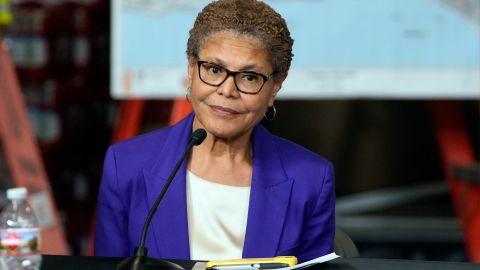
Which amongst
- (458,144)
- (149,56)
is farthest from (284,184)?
(458,144)

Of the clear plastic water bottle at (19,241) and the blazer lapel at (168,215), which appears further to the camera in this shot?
→ the blazer lapel at (168,215)

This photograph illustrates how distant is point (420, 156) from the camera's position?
503 cm

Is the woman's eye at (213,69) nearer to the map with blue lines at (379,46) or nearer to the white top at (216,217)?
the white top at (216,217)

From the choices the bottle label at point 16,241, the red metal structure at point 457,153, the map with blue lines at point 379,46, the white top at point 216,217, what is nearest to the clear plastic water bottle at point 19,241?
the bottle label at point 16,241

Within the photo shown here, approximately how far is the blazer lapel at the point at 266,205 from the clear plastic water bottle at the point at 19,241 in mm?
418

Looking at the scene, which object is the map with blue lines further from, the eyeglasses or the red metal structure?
the eyeglasses

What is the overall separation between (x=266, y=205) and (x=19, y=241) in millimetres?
563

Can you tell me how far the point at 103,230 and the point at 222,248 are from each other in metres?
0.23

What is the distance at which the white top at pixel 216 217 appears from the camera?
189 cm

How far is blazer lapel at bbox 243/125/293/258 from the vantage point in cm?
185

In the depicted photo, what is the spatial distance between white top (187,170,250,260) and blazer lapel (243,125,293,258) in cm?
5

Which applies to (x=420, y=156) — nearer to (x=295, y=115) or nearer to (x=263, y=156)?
(x=295, y=115)

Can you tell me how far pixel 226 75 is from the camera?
1.82 metres

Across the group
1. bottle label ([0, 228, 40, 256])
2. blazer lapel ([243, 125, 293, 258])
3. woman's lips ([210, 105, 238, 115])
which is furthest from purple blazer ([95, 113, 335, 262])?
bottle label ([0, 228, 40, 256])
